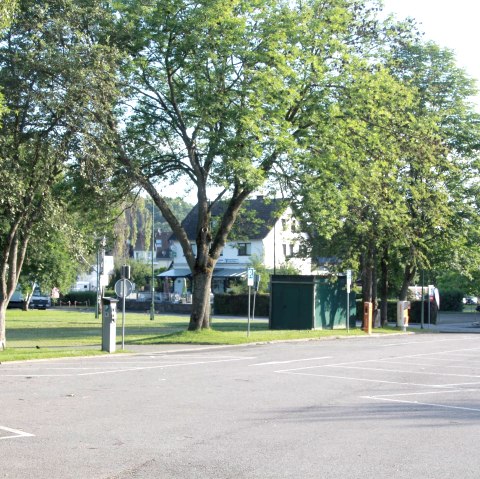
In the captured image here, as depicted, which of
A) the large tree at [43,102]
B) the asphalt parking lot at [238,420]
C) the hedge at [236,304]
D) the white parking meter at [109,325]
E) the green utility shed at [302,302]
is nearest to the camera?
the asphalt parking lot at [238,420]

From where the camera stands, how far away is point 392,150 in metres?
31.8

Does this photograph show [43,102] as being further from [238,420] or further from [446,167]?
[446,167]

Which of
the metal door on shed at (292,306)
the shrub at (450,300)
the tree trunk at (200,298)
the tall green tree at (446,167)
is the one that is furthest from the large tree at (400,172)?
the shrub at (450,300)

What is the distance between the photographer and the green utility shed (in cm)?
3962

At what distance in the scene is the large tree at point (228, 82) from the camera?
89.7 feet

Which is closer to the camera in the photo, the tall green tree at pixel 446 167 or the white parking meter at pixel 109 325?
the white parking meter at pixel 109 325

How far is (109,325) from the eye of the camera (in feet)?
78.5

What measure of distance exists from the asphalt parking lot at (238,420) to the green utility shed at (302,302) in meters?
19.1

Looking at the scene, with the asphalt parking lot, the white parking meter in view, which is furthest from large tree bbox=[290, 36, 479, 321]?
the asphalt parking lot

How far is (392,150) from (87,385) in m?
20.1

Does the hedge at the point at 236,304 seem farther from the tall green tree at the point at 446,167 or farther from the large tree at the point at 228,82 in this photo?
the large tree at the point at 228,82

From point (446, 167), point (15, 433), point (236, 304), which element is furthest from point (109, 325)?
point (236, 304)

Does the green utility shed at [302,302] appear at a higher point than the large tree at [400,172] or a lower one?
lower

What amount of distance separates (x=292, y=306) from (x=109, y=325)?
1750cm
